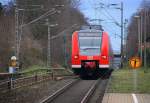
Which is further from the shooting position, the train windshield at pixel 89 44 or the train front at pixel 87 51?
the train windshield at pixel 89 44

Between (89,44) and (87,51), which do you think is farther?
(89,44)

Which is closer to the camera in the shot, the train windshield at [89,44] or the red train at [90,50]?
the red train at [90,50]

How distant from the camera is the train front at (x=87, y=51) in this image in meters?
41.8

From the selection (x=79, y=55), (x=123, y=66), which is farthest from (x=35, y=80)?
(x=123, y=66)

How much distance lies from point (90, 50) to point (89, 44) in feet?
1.59

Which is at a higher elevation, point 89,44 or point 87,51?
point 89,44

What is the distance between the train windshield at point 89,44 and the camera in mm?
41969

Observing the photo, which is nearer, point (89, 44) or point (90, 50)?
point (90, 50)

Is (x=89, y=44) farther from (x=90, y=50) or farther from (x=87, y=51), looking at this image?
(x=87, y=51)

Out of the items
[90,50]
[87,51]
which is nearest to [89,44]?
[90,50]

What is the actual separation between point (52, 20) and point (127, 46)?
23.0 m

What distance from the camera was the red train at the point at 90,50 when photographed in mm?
41719

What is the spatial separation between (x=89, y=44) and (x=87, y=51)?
0.59 m

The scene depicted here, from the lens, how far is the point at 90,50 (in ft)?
138
